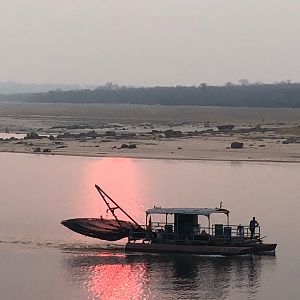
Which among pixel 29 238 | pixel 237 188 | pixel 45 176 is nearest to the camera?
pixel 29 238

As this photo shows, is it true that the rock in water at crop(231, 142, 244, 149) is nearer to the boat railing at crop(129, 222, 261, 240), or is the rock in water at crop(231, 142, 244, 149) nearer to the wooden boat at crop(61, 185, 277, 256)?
the wooden boat at crop(61, 185, 277, 256)

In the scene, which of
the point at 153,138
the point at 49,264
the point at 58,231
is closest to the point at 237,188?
the point at 58,231

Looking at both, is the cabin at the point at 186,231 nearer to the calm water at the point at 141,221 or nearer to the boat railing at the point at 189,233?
the boat railing at the point at 189,233

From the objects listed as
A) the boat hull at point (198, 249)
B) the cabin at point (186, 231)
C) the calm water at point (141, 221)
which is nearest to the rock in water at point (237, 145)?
the calm water at point (141, 221)

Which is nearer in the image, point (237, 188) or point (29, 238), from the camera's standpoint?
point (29, 238)

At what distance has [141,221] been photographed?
40.1 meters

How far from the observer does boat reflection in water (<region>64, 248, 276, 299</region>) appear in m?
27.6

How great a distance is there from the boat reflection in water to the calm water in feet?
0.12

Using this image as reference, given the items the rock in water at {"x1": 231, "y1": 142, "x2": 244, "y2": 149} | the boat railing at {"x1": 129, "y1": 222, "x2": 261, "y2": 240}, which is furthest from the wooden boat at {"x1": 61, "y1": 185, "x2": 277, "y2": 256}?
the rock in water at {"x1": 231, "y1": 142, "x2": 244, "y2": 149}

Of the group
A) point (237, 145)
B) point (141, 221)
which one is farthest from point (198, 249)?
Result: point (237, 145)

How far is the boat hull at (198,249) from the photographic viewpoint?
33094 millimetres

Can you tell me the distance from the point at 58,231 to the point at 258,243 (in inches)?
344

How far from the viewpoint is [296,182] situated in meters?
54.5

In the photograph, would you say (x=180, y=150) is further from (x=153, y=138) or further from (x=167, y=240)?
(x=167, y=240)
